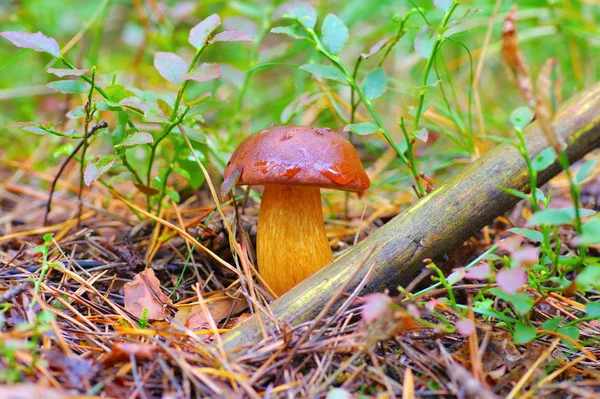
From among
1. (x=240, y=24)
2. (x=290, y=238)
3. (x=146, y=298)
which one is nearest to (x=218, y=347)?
(x=146, y=298)

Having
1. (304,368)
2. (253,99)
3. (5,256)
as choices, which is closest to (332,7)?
(253,99)

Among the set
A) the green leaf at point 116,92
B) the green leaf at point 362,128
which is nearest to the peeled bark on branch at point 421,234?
the green leaf at point 362,128

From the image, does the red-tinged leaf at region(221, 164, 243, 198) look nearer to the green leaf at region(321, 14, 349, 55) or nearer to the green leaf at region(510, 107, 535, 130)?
the green leaf at region(321, 14, 349, 55)

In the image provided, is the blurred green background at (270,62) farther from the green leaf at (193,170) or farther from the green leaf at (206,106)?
the green leaf at (206,106)

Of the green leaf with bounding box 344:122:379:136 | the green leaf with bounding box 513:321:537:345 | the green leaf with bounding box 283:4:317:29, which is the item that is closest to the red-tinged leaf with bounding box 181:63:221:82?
the green leaf with bounding box 283:4:317:29

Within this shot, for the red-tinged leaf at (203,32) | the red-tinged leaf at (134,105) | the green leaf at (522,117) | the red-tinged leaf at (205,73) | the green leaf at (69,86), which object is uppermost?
the red-tinged leaf at (203,32)

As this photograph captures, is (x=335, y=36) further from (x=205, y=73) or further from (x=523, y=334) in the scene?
(x=523, y=334)

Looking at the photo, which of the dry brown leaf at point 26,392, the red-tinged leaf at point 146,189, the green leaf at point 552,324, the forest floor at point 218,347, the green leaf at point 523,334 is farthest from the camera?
the red-tinged leaf at point 146,189
